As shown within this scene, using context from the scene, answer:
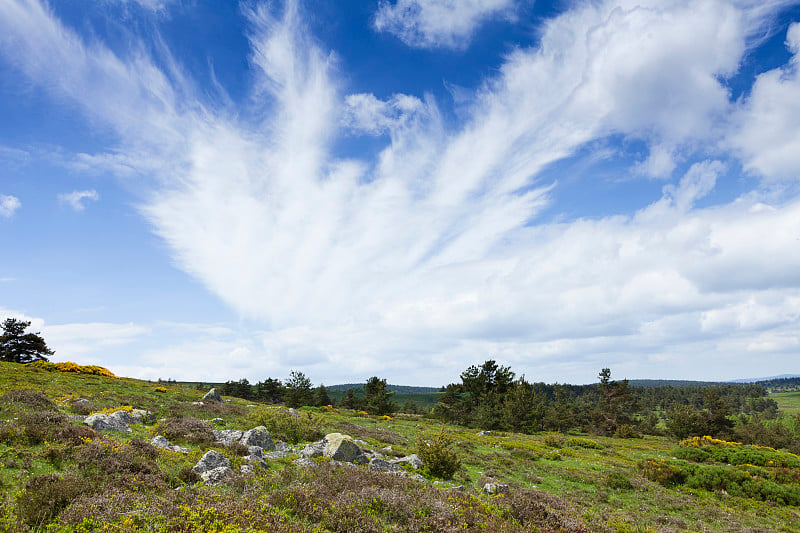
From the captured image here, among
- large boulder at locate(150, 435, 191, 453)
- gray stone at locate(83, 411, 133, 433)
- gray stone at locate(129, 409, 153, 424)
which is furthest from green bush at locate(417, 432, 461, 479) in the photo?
gray stone at locate(129, 409, 153, 424)

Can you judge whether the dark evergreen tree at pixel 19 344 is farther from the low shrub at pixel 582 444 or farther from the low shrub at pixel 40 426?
the low shrub at pixel 582 444

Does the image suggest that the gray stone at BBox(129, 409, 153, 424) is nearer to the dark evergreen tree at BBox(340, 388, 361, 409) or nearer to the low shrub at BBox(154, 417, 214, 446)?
the low shrub at BBox(154, 417, 214, 446)

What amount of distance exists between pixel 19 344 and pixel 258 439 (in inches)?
2401

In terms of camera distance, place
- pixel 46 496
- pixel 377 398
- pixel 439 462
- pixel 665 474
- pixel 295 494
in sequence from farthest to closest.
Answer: pixel 377 398
pixel 665 474
pixel 439 462
pixel 295 494
pixel 46 496

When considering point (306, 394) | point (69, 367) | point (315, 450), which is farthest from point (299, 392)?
point (315, 450)

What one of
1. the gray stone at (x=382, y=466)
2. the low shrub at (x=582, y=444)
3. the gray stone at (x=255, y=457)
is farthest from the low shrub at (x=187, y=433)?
the low shrub at (x=582, y=444)

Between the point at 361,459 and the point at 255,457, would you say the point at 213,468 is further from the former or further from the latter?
the point at 361,459

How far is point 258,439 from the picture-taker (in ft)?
64.0

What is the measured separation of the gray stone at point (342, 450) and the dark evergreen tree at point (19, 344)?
62.4 metres

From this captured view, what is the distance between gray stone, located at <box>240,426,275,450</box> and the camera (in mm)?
19047

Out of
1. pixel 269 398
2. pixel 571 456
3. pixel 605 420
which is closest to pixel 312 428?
pixel 571 456

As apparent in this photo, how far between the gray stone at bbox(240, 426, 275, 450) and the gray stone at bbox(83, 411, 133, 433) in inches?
226

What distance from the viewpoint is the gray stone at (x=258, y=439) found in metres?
19.0

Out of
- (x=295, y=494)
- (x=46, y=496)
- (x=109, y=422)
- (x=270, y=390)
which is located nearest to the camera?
(x=46, y=496)
